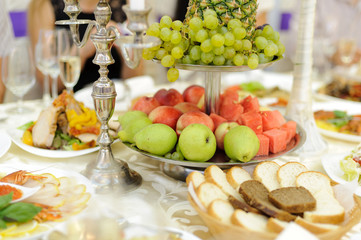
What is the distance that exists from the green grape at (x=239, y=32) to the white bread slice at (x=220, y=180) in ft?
0.96

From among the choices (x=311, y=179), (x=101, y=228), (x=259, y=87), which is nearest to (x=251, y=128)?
(x=311, y=179)

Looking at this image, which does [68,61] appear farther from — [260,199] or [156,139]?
[260,199]

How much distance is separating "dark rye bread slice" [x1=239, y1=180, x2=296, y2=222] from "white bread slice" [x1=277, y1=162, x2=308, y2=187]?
6cm

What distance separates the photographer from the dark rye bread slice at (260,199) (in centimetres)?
66

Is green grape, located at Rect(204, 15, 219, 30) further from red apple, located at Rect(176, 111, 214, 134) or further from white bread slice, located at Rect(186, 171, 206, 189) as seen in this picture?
white bread slice, located at Rect(186, 171, 206, 189)

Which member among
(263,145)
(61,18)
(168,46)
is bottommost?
(263,145)

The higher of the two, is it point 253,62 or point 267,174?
point 253,62

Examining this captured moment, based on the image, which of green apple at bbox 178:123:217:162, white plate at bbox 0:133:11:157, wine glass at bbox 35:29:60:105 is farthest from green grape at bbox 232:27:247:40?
wine glass at bbox 35:29:60:105

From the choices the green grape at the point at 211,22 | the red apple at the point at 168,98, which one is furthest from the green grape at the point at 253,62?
the red apple at the point at 168,98

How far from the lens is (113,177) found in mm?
899

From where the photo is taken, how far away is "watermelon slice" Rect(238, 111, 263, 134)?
0.97 m

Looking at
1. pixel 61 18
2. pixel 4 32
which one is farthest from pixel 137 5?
pixel 4 32

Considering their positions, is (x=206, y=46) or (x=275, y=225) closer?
(x=275, y=225)

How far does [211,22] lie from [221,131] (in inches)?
10.7
